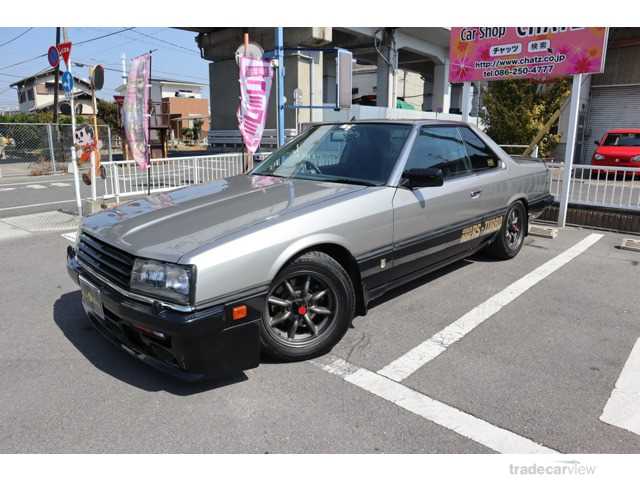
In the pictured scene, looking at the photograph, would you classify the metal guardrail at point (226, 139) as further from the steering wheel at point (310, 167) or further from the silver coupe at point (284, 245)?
the steering wheel at point (310, 167)

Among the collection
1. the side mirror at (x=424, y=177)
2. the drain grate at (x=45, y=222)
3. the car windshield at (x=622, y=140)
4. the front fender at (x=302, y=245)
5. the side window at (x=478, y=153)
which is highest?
the car windshield at (x=622, y=140)

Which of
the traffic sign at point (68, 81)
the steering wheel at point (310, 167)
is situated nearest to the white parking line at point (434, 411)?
the steering wheel at point (310, 167)

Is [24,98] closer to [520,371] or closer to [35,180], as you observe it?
[35,180]

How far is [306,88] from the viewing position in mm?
19422

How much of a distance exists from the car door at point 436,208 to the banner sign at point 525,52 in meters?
3.37

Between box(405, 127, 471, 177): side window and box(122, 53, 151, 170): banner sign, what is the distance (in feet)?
15.6

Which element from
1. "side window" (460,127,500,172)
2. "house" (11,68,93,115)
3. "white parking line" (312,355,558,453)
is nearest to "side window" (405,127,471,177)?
"side window" (460,127,500,172)

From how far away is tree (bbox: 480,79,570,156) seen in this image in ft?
42.3

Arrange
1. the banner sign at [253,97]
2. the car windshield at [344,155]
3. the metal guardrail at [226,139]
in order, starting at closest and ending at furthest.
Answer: the car windshield at [344,155], the banner sign at [253,97], the metal guardrail at [226,139]

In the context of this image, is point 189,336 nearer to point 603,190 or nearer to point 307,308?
point 307,308

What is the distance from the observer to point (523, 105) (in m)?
13.1

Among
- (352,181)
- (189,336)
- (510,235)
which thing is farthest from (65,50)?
(510,235)

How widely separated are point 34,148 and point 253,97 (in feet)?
52.4

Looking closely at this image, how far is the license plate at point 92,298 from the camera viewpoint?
3.01 metres
